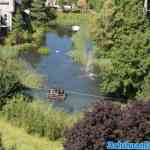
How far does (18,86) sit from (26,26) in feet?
57.9

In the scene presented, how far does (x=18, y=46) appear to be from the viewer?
34219 mm

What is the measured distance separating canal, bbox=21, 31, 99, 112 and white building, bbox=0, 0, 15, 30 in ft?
10.3

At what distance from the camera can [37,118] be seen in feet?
60.3

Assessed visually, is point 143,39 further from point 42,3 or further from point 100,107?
point 42,3

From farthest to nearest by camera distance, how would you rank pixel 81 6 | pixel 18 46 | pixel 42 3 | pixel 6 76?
pixel 81 6, pixel 42 3, pixel 18 46, pixel 6 76

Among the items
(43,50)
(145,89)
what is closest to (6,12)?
(43,50)

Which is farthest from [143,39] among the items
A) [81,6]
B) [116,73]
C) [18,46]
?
[81,6]

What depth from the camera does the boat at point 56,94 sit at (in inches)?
972

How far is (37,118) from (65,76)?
10.9 meters

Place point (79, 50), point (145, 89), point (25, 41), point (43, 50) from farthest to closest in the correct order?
point (25, 41)
point (43, 50)
point (79, 50)
point (145, 89)

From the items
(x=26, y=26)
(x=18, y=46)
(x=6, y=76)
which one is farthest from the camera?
(x=26, y=26)

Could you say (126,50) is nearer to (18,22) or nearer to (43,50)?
(43,50)

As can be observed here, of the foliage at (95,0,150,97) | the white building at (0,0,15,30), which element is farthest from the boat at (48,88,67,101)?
the white building at (0,0,15,30)

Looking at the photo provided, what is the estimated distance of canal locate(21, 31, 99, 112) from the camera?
24.6 m
